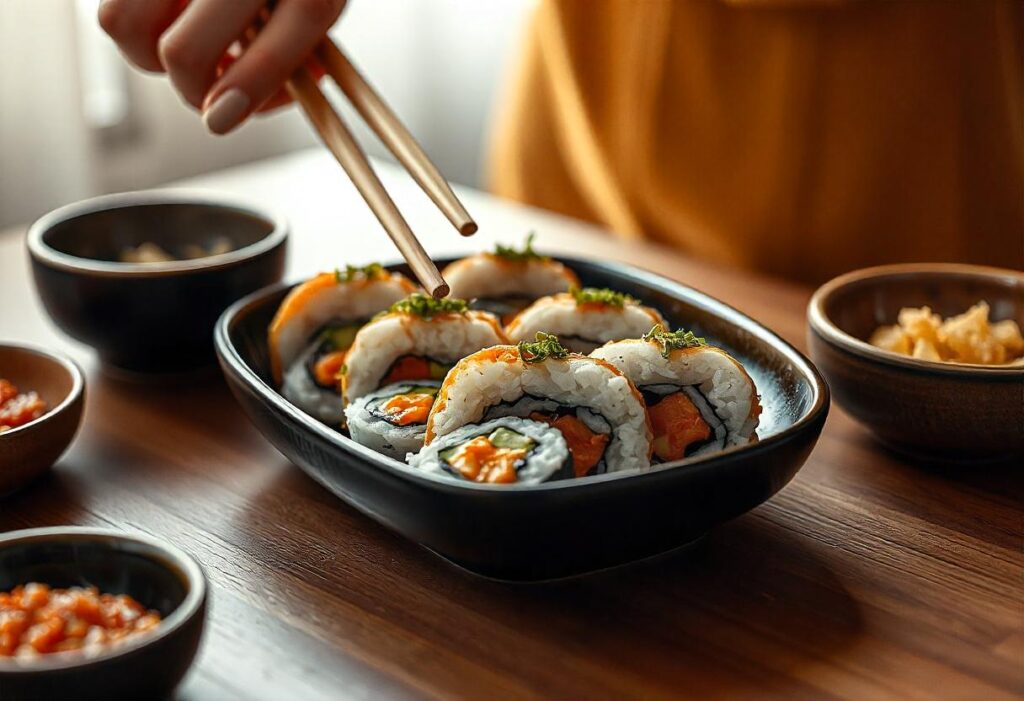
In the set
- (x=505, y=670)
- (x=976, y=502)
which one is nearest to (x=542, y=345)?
(x=505, y=670)

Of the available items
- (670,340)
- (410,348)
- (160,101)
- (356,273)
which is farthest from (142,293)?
(160,101)

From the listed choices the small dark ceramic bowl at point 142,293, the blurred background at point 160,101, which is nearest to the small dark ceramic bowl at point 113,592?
the small dark ceramic bowl at point 142,293

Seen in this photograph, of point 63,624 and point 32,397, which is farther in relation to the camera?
point 32,397

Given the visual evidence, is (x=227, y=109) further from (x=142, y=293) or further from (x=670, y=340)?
(x=670, y=340)

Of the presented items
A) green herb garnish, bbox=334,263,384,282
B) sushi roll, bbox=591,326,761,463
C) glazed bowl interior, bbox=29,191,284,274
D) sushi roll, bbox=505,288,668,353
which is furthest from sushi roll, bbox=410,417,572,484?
glazed bowl interior, bbox=29,191,284,274

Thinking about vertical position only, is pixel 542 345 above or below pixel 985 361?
above

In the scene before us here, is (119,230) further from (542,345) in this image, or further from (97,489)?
(542,345)

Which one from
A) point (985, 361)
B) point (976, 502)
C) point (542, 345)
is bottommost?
point (976, 502)
